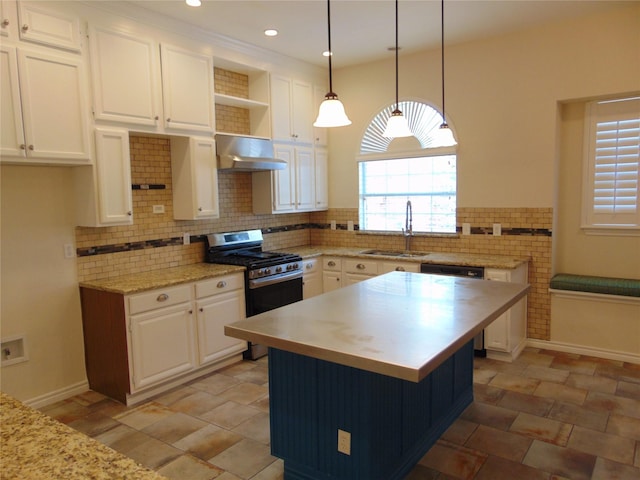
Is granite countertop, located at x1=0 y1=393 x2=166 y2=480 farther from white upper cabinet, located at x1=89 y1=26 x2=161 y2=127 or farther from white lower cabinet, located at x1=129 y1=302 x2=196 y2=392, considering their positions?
white upper cabinet, located at x1=89 y1=26 x2=161 y2=127

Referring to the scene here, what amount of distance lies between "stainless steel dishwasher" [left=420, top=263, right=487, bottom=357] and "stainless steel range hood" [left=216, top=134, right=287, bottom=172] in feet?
6.00

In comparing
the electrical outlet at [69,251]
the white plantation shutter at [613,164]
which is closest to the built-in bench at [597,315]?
the white plantation shutter at [613,164]

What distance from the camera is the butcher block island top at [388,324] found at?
5.82 ft

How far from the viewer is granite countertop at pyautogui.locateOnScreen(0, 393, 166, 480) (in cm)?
99

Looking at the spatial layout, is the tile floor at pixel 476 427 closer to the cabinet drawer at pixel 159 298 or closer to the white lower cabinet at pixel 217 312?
the white lower cabinet at pixel 217 312

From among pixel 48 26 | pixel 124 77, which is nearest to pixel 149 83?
pixel 124 77

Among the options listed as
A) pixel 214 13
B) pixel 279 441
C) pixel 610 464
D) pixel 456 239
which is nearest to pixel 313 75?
pixel 214 13

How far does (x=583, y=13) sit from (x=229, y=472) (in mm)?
4477

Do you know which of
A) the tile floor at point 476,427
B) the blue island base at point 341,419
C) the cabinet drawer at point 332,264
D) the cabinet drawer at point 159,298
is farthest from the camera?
the cabinet drawer at point 332,264

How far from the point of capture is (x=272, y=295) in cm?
445

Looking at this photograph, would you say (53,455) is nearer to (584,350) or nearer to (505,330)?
(505,330)

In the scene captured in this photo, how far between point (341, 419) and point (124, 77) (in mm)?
2932

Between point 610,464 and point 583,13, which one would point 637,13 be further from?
point 610,464

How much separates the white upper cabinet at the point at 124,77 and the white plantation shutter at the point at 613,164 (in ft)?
12.8
